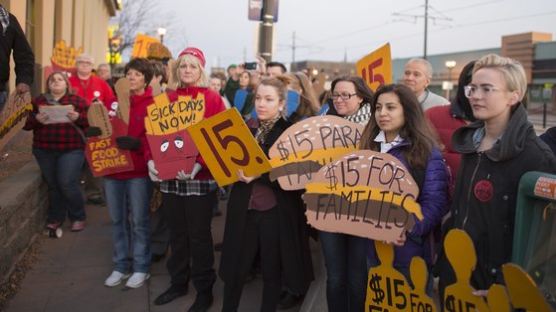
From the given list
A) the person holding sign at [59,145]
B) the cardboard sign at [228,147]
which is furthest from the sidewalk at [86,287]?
the cardboard sign at [228,147]

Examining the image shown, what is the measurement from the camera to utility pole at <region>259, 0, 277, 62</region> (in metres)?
7.66

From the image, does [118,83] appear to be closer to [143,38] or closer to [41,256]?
[41,256]

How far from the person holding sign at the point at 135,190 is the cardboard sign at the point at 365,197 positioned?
1894 millimetres

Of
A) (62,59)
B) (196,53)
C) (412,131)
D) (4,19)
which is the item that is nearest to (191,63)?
(196,53)

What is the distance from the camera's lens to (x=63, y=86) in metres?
5.67

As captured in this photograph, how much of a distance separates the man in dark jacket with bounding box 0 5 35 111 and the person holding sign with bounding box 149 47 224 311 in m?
1.31

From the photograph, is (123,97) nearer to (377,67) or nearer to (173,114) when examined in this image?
(173,114)

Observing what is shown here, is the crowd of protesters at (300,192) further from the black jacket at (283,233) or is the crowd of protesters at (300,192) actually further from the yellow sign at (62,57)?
the yellow sign at (62,57)

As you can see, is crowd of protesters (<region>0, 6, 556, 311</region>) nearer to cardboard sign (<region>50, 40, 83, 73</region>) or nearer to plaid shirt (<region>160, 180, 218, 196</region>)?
plaid shirt (<region>160, 180, 218, 196</region>)

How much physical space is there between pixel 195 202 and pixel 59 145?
264 centimetres

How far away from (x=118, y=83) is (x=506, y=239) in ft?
11.2

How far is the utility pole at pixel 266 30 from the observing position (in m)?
7.66

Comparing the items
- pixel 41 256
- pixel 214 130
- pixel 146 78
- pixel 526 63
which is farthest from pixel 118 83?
pixel 526 63

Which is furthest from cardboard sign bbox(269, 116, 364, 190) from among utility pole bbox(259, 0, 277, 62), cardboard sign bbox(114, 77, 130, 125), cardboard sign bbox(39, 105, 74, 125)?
utility pole bbox(259, 0, 277, 62)
